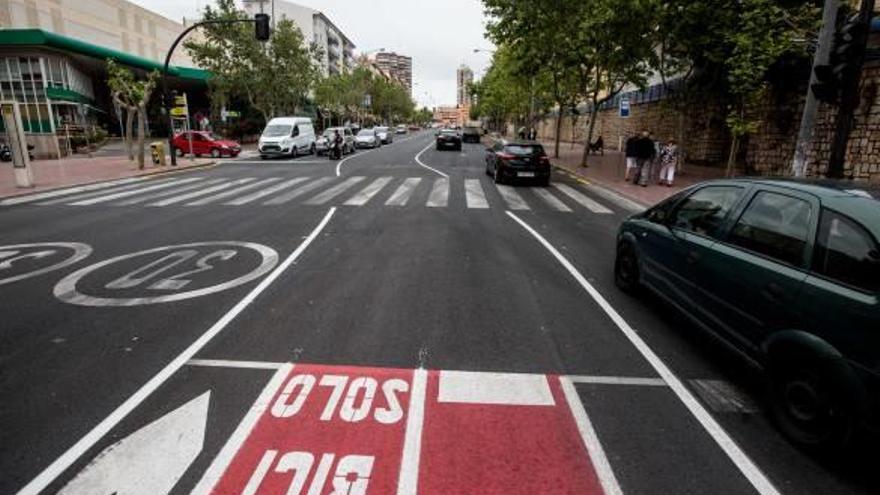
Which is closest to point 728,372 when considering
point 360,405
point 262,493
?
point 360,405

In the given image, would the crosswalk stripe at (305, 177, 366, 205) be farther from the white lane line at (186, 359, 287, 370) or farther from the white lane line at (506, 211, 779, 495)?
the white lane line at (186, 359, 287, 370)

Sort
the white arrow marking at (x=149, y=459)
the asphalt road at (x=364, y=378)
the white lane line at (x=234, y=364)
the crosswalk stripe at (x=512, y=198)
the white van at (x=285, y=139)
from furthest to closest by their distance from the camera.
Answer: the white van at (x=285, y=139)
the crosswalk stripe at (x=512, y=198)
the white lane line at (x=234, y=364)
the asphalt road at (x=364, y=378)
the white arrow marking at (x=149, y=459)

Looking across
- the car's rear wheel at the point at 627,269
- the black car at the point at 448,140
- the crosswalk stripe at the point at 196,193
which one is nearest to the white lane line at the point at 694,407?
the car's rear wheel at the point at 627,269

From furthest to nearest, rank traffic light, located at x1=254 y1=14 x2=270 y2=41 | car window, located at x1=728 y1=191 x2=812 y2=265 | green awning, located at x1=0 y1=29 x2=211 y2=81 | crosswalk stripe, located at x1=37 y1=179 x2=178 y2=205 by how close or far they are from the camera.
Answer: green awning, located at x1=0 y1=29 x2=211 y2=81 < traffic light, located at x1=254 y1=14 x2=270 y2=41 < crosswalk stripe, located at x1=37 y1=179 x2=178 y2=205 < car window, located at x1=728 y1=191 x2=812 y2=265

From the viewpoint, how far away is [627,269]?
6531mm

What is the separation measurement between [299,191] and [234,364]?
482 inches

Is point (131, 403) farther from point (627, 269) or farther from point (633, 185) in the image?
point (633, 185)

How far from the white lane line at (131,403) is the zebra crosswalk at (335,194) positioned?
305 inches

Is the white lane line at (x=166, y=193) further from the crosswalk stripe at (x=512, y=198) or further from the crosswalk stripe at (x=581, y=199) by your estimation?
the crosswalk stripe at (x=581, y=199)

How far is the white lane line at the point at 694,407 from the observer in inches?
125

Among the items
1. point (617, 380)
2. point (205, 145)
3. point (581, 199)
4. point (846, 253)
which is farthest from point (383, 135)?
point (846, 253)

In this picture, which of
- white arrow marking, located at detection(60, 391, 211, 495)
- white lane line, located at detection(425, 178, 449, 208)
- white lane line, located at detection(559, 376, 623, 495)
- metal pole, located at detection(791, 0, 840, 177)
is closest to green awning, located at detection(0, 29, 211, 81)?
white lane line, located at detection(425, 178, 449, 208)

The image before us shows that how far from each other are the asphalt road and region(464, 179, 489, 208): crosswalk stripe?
180 inches

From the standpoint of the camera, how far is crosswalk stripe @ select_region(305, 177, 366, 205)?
46.0 feet
